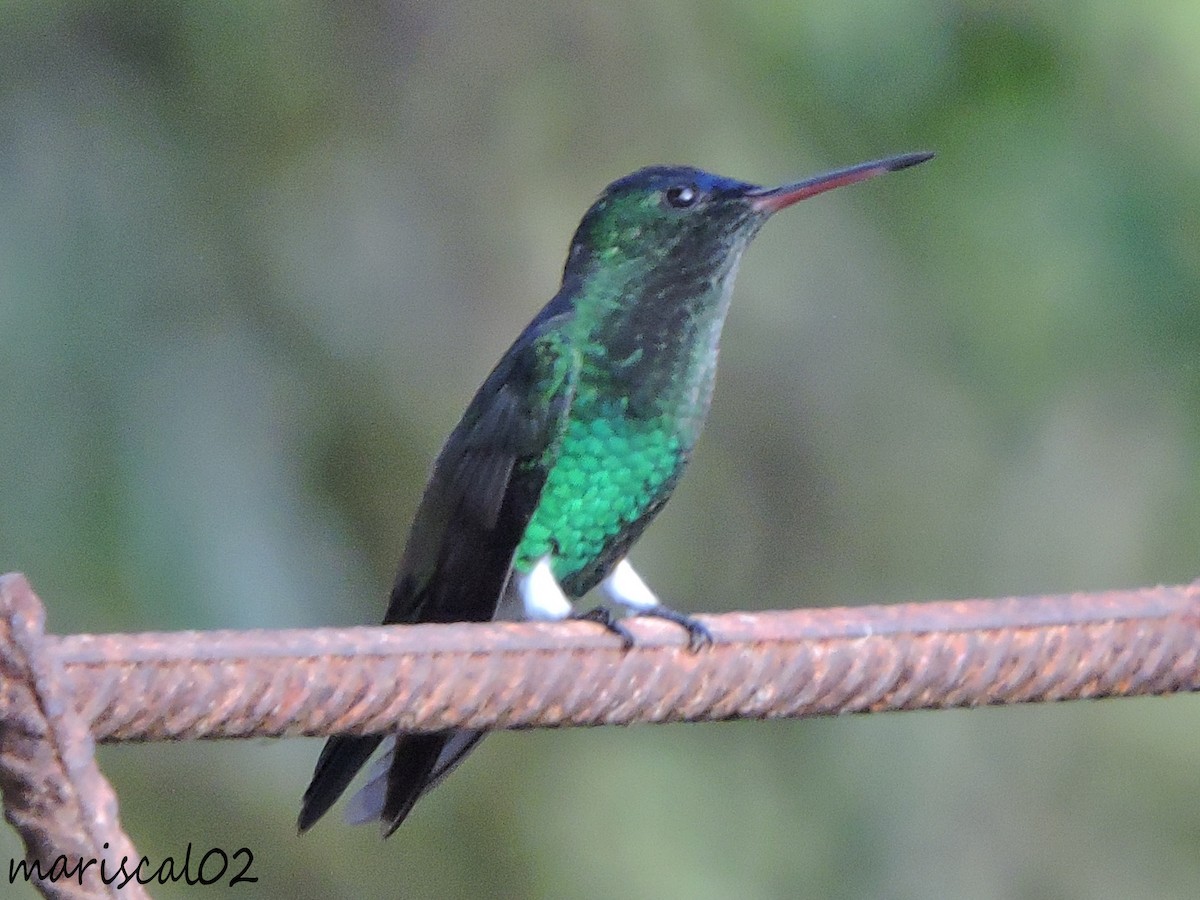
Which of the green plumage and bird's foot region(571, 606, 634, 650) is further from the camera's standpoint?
the green plumage

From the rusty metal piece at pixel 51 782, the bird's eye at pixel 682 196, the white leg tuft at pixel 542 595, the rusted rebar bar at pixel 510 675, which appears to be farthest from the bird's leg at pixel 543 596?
the rusty metal piece at pixel 51 782

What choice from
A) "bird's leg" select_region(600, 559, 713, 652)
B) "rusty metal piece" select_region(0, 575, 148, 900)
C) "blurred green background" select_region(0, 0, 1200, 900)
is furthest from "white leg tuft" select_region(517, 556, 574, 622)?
"rusty metal piece" select_region(0, 575, 148, 900)

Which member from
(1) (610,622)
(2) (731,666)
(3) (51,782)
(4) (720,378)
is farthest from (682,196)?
(4) (720,378)

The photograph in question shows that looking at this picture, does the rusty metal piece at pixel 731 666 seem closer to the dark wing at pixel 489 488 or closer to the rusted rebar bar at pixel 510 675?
the rusted rebar bar at pixel 510 675

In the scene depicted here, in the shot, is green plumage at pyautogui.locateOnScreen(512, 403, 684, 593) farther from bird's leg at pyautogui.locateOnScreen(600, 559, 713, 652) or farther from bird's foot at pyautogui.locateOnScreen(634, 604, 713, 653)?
bird's foot at pyautogui.locateOnScreen(634, 604, 713, 653)

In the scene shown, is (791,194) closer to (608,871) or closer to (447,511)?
(447,511)

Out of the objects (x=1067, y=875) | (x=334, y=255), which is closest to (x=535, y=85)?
(x=334, y=255)
